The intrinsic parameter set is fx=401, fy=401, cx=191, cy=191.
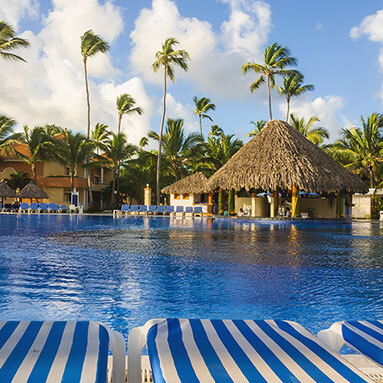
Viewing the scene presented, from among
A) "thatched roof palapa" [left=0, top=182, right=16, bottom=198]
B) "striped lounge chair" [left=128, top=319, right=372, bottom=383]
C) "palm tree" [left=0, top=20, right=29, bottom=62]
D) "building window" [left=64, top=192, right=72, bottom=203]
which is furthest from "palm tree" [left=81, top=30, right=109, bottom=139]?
"striped lounge chair" [left=128, top=319, right=372, bottom=383]

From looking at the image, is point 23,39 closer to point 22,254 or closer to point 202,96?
point 22,254

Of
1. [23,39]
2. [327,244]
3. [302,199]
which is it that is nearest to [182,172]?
[302,199]

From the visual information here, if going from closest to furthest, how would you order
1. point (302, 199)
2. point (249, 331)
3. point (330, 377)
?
point (330, 377) < point (249, 331) < point (302, 199)

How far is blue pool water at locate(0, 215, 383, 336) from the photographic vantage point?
450 cm

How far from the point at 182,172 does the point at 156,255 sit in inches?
1068

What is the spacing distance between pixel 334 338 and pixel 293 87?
33799 millimetres

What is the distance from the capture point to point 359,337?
2.04 m

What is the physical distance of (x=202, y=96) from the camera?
40344 mm

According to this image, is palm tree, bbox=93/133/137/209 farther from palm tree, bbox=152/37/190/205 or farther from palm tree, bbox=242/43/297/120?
palm tree, bbox=242/43/297/120

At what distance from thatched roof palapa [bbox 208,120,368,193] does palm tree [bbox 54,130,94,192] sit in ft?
43.6

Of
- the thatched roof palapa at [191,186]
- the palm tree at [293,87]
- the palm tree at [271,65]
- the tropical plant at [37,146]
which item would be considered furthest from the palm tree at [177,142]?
the palm tree at [293,87]

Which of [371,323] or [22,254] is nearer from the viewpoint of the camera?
[371,323]

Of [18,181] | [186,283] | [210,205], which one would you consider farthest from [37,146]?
[186,283]

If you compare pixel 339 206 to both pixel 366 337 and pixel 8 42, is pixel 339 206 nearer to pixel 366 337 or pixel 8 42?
pixel 8 42
